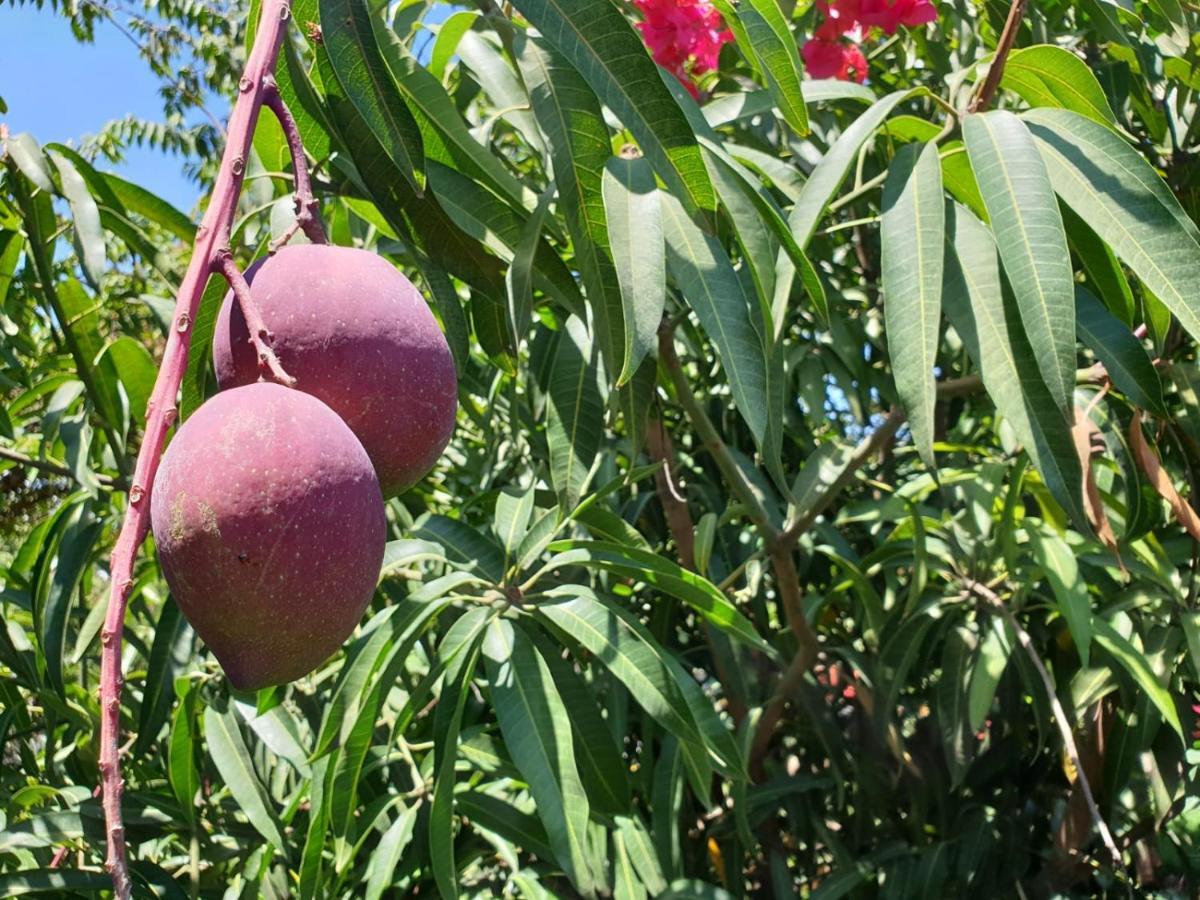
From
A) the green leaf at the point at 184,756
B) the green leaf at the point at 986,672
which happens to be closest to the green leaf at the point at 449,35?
the green leaf at the point at 184,756

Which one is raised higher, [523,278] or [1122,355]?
[523,278]

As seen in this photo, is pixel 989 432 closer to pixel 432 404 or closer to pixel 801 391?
pixel 801 391

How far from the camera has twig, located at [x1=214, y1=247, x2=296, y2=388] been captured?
0.56 m

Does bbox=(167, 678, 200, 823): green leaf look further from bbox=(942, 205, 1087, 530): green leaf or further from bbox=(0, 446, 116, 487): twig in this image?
bbox=(942, 205, 1087, 530): green leaf

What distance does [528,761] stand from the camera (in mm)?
1135

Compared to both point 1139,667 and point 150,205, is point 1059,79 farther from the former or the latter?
point 150,205

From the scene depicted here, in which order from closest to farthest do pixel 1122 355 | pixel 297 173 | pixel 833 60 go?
1. pixel 297 173
2. pixel 1122 355
3. pixel 833 60

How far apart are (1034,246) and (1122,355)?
0.20 meters

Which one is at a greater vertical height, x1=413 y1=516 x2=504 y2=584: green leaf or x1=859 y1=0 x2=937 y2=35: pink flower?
x1=859 y1=0 x2=937 y2=35: pink flower

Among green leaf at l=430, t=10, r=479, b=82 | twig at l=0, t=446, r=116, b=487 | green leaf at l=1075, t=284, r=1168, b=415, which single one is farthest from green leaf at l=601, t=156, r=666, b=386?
twig at l=0, t=446, r=116, b=487

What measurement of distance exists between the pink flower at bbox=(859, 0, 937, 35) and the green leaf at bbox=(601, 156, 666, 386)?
99 centimetres

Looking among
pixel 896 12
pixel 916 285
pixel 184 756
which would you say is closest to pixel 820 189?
pixel 916 285

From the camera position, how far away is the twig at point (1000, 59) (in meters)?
1.03

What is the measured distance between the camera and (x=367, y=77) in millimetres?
724
